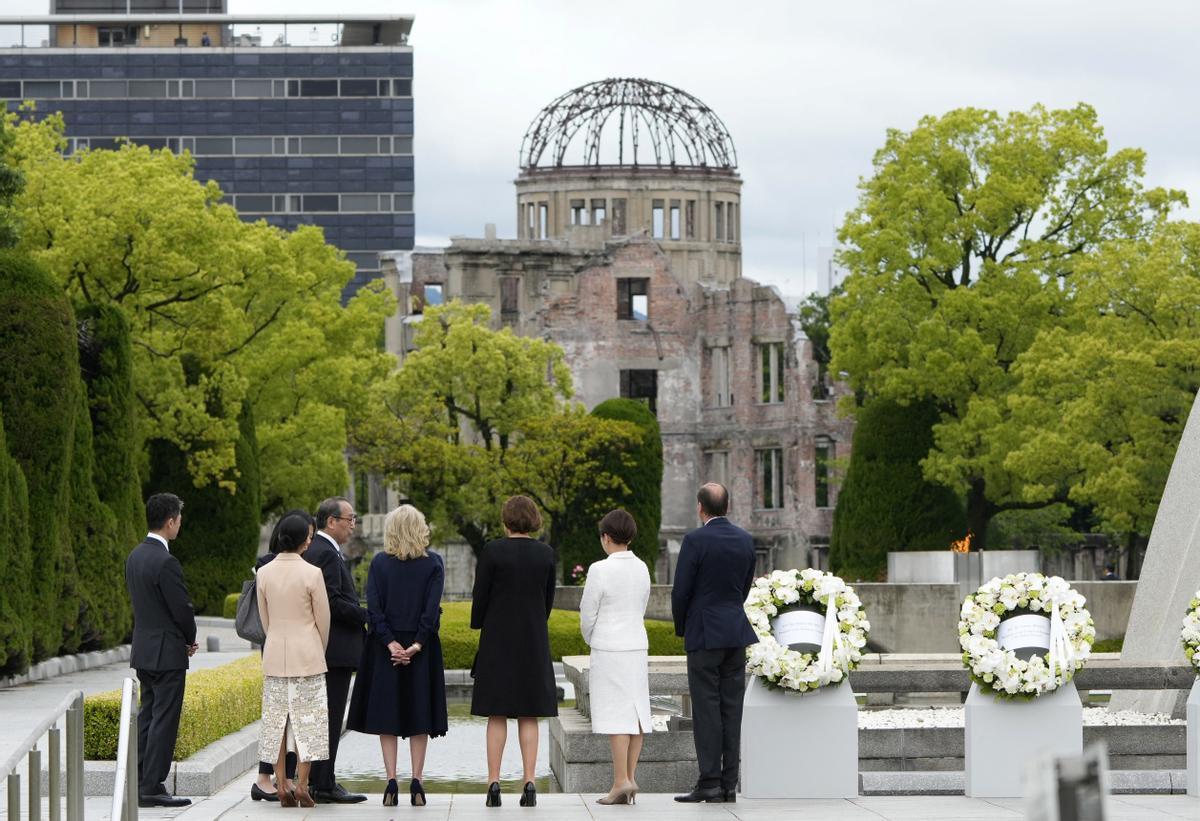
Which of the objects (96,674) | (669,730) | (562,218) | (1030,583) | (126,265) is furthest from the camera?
(562,218)

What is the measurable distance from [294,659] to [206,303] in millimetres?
28814

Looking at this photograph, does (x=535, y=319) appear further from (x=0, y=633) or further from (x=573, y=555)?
(x=0, y=633)

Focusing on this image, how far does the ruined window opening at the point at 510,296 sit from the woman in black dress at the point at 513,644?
189 feet

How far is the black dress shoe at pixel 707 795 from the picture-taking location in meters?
12.9

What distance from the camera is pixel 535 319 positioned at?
6588cm

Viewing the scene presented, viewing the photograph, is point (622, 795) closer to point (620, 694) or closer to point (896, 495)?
point (620, 694)

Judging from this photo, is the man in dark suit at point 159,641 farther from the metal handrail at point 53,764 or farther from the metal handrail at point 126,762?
the metal handrail at point 53,764

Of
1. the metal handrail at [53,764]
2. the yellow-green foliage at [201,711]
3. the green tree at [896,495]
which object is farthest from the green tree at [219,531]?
the metal handrail at [53,764]

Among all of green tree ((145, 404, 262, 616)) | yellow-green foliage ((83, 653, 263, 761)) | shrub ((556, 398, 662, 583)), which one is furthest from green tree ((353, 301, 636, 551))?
yellow-green foliage ((83, 653, 263, 761))

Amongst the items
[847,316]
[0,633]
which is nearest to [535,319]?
[847,316]

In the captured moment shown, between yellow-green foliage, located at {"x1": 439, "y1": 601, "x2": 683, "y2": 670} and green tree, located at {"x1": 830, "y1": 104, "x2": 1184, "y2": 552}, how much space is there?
11909 mm

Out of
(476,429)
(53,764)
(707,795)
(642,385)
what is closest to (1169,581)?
(707,795)

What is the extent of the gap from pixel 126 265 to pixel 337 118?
73319 millimetres

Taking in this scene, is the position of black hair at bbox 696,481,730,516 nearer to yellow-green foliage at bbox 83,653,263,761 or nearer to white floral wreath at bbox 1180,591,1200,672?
white floral wreath at bbox 1180,591,1200,672
